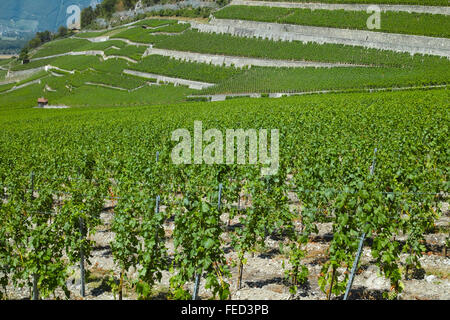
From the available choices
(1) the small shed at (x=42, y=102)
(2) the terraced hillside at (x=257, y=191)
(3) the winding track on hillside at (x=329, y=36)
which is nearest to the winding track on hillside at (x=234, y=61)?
(2) the terraced hillside at (x=257, y=191)

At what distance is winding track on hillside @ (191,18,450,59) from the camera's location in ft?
232

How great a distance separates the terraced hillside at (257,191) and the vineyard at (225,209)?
0.24 feet

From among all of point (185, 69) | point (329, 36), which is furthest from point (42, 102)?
point (329, 36)

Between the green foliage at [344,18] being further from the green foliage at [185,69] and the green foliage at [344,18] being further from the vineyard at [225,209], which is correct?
the vineyard at [225,209]

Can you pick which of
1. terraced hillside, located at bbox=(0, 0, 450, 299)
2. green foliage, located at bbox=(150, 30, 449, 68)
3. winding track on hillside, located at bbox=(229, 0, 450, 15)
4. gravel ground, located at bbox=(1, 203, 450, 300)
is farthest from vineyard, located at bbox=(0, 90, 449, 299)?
winding track on hillside, located at bbox=(229, 0, 450, 15)

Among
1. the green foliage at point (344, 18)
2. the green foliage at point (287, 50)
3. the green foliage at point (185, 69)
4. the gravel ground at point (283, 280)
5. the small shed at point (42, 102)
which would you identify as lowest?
the gravel ground at point (283, 280)

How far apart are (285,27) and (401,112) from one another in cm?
6659

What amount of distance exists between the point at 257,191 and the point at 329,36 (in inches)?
3076

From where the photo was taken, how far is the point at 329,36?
8269 centimetres

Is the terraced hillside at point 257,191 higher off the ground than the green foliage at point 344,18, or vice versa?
the green foliage at point 344,18

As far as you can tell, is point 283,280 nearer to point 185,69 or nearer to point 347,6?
point 185,69

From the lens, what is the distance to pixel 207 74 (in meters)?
79.2

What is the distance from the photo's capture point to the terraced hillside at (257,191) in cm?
915

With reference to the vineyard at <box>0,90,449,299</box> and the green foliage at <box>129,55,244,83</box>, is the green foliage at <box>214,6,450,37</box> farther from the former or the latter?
the vineyard at <box>0,90,449,299</box>
